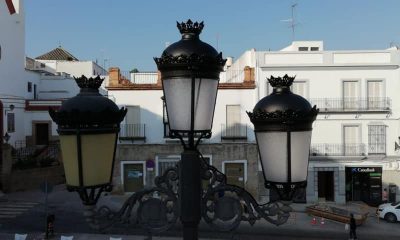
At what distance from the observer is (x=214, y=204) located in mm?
3418

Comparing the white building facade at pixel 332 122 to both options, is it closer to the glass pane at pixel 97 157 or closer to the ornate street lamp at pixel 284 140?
the ornate street lamp at pixel 284 140

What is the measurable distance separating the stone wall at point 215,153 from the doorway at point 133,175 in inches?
12.5

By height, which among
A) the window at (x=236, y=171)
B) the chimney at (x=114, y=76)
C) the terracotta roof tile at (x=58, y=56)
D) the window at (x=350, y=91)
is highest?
the terracotta roof tile at (x=58, y=56)

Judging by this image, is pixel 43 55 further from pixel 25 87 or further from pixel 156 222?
pixel 156 222

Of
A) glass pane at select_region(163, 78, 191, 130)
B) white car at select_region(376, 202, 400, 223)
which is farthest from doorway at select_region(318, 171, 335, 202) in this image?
glass pane at select_region(163, 78, 191, 130)

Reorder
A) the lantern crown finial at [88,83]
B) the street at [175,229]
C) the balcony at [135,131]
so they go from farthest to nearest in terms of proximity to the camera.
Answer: the balcony at [135,131]
the street at [175,229]
the lantern crown finial at [88,83]

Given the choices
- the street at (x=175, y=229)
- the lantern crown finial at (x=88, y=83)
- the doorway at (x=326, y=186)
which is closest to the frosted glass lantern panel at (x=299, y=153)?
the lantern crown finial at (x=88, y=83)

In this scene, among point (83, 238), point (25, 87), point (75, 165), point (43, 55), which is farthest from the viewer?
point (43, 55)

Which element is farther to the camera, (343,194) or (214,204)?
(343,194)

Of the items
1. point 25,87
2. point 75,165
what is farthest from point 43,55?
point 75,165

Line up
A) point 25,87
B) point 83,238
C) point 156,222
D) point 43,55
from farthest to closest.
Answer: point 43,55
point 25,87
point 83,238
point 156,222

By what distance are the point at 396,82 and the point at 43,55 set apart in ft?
135

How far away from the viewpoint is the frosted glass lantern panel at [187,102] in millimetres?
3230

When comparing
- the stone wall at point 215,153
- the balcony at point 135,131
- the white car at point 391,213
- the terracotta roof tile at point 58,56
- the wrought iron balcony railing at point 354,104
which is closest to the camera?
the white car at point 391,213
